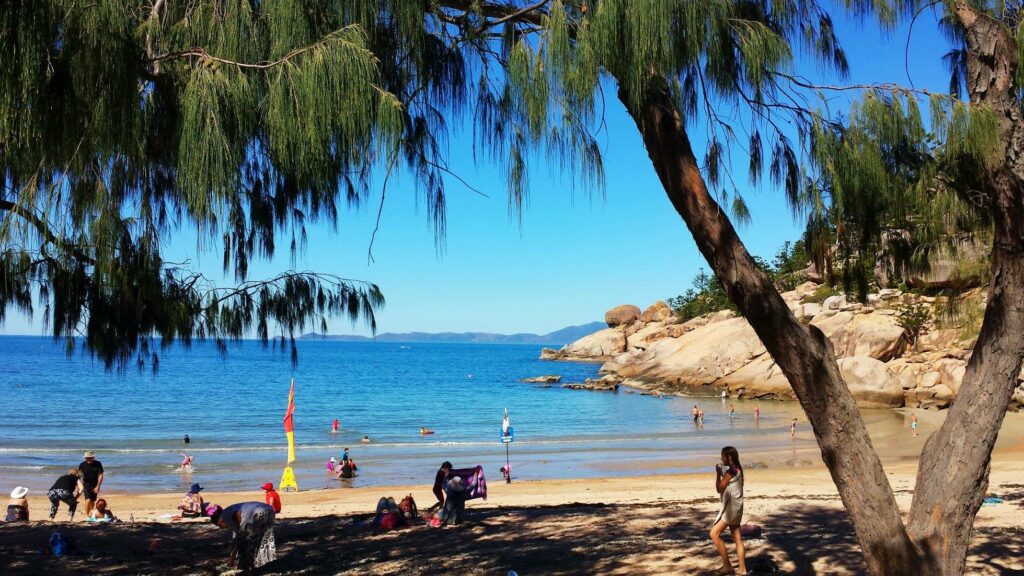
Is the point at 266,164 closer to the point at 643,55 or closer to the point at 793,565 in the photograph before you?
the point at 643,55

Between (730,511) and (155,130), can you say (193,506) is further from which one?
(155,130)

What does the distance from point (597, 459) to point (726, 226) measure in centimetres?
2227

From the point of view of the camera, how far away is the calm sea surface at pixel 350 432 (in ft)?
76.0

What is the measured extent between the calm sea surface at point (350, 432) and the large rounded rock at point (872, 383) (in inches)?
122

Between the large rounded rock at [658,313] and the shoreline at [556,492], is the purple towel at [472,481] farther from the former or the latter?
the large rounded rock at [658,313]

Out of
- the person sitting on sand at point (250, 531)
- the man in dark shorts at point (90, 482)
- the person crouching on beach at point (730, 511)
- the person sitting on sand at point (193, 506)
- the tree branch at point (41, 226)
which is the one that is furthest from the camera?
the person sitting on sand at point (193, 506)

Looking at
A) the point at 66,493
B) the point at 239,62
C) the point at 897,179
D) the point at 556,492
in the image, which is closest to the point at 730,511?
the point at 897,179

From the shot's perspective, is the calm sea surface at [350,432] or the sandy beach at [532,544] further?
the calm sea surface at [350,432]

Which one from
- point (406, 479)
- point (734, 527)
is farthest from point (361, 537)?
point (406, 479)

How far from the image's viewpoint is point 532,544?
8.00 meters

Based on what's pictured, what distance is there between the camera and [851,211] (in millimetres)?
4508

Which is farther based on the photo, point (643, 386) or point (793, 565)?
point (643, 386)

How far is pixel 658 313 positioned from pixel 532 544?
84.2 m

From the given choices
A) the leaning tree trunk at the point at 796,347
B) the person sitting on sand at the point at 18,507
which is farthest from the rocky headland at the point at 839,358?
the person sitting on sand at the point at 18,507
